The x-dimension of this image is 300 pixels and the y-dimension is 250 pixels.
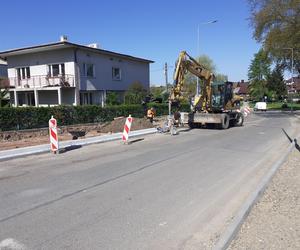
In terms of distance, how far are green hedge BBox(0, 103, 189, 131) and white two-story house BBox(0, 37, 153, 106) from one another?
29.1ft

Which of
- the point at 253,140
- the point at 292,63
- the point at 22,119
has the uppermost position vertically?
the point at 292,63

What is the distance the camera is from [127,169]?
31.7 feet

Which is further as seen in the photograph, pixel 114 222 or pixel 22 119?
pixel 22 119

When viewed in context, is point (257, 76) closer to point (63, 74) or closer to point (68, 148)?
point (63, 74)

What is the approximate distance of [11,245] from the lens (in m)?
4.63

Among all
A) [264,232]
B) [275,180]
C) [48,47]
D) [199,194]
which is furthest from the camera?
[48,47]

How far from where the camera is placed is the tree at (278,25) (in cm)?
3925

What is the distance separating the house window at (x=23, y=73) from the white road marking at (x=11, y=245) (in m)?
32.9

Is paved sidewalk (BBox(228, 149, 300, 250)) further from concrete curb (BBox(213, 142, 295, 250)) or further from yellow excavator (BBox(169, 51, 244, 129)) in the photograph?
yellow excavator (BBox(169, 51, 244, 129))

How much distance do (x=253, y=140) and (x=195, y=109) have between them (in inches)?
321

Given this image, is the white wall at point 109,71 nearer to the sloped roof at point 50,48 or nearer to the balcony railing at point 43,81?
the sloped roof at point 50,48

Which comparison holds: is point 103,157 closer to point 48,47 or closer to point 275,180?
point 275,180

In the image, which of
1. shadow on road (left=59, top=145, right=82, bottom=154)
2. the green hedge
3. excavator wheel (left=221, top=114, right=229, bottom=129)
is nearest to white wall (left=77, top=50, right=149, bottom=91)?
the green hedge

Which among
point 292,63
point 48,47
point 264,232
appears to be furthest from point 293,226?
point 292,63
